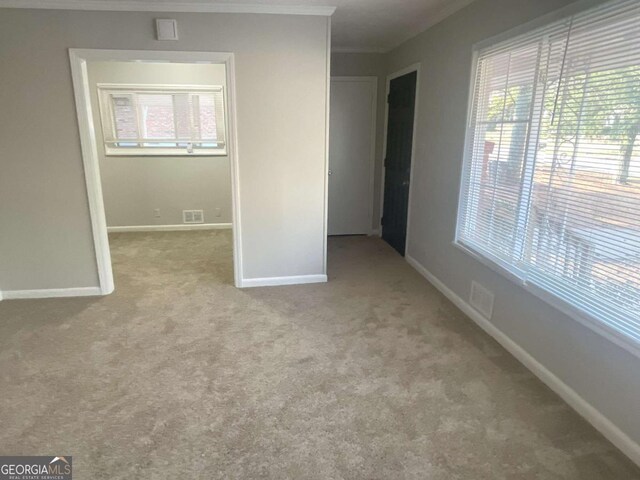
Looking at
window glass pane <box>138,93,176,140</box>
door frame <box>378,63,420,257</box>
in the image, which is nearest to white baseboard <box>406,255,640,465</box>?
door frame <box>378,63,420,257</box>

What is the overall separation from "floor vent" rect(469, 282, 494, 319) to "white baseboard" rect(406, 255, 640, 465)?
1.8 inches

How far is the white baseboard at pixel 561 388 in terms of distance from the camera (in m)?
1.87

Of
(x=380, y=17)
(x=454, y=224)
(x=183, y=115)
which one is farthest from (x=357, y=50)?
(x=454, y=224)

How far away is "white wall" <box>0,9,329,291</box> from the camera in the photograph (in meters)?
3.08

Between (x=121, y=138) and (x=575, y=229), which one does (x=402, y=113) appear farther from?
(x=121, y=138)

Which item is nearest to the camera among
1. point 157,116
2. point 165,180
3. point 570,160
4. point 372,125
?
point 570,160

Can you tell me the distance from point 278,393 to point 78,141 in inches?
102

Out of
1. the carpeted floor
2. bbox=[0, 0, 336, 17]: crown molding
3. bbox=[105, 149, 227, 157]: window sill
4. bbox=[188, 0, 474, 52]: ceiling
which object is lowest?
the carpeted floor

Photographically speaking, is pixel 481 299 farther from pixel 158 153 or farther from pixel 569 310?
pixel 158 153

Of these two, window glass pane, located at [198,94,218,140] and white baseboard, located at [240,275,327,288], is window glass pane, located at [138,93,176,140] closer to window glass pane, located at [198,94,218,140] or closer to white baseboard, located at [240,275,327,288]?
window glass pane, located at [198,94,218,140]

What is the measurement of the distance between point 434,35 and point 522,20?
4.18ft

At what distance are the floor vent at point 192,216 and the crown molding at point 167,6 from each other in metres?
3.05

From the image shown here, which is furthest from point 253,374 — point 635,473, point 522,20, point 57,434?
point 522,20

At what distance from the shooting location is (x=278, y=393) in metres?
2.27
